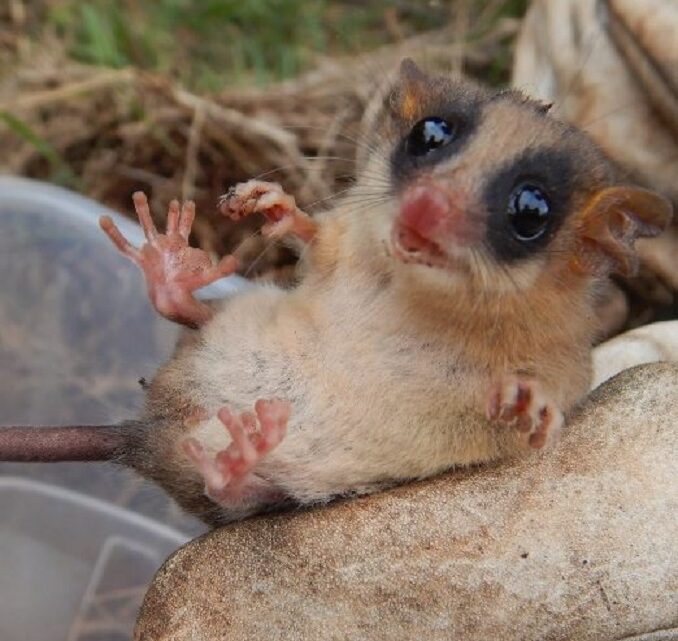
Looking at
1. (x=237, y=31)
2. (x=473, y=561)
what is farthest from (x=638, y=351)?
(x=237, y=31)

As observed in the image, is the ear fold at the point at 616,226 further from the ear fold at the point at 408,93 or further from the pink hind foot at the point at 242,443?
the pink hind foot at the point at 242,443

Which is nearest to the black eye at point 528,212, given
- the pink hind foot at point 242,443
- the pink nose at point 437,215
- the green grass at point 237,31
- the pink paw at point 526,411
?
the pink nose at point 437,215

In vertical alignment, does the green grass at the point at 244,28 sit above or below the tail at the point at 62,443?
below

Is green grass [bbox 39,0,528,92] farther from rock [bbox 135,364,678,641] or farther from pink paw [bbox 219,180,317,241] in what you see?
rock [bbox 135,364,678,641]

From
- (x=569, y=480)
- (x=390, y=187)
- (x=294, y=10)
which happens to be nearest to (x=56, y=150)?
(x=294, y=10)

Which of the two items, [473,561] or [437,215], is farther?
[473,561]

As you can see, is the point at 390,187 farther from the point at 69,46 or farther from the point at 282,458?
the point at 69,46

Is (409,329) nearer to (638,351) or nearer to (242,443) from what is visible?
(242,443)
